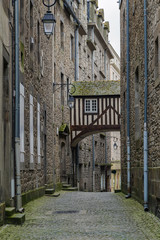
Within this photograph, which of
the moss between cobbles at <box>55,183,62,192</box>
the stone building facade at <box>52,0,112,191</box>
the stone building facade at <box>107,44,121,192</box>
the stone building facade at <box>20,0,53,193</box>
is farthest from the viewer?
the stone building facade at <box>107,44,121,192</box>

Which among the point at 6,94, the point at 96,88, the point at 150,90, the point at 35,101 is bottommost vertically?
the point at 6,94

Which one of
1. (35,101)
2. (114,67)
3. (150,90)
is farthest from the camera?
(114,67)

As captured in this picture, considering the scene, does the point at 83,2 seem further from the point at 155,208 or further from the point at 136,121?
the point at 155,208

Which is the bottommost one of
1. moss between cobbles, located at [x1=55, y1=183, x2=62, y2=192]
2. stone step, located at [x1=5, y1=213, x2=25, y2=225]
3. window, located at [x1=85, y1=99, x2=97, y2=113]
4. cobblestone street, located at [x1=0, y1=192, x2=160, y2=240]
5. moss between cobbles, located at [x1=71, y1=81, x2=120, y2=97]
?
moss between cobbles, located at [x1=55, y1=183, x2=62, y2=192]

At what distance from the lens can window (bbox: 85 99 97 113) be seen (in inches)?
1049

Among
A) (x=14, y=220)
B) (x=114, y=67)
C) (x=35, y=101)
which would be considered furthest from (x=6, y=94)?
(x=114, y=67)

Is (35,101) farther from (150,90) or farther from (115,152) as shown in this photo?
(115,152)

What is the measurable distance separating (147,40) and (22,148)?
419cm

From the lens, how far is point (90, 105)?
26.6 meters

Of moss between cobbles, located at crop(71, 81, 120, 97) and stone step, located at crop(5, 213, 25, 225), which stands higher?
moss between cobbles, located at crop(71, 81, 120, 97)

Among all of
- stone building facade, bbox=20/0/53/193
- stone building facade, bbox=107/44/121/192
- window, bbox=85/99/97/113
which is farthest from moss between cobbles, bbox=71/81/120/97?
stone building facade, bbox=107/44/121/192

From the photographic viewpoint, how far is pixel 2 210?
27.0 feet

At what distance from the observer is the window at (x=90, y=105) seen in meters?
26.6

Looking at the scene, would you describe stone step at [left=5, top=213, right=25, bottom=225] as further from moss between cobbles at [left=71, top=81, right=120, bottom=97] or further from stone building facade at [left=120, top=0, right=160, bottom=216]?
moss between cobbles at [left=71, top=81, right=120, bottom=97]
